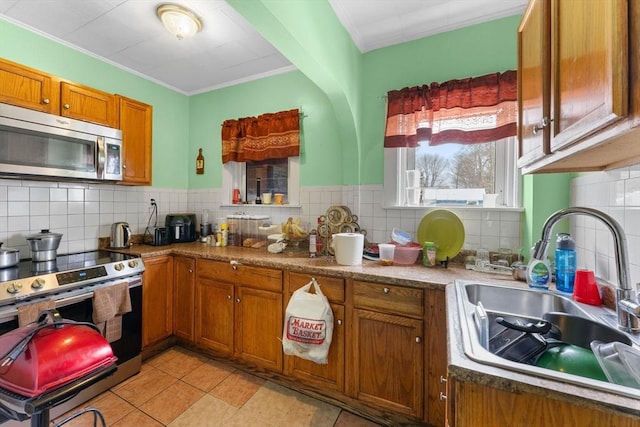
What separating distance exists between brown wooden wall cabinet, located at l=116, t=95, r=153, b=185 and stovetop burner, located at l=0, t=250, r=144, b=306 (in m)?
0.70

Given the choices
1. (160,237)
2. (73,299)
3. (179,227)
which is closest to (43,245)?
(73,299)

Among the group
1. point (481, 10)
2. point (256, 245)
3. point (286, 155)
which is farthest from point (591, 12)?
point (256, 245)

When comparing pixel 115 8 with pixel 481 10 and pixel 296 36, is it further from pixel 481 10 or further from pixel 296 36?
pixel 481 10

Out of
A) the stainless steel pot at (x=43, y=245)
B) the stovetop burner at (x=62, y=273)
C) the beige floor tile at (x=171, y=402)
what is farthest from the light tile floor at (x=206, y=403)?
the stainless steel pot at (x=43, y=245)

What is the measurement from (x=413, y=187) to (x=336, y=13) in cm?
135

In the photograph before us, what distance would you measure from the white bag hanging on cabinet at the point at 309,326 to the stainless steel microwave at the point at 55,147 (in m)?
1.80

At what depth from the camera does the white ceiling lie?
1753 mm

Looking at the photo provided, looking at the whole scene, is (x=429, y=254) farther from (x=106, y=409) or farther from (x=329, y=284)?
(x=106, y=409)

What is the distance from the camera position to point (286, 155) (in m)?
2.51

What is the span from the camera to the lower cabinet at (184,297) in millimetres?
2277

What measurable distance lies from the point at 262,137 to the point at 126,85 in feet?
4.48

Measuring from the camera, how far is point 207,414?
1.65 meters

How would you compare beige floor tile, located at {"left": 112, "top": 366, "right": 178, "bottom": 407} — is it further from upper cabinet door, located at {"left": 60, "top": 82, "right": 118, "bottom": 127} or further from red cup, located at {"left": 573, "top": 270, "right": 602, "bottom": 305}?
red cup, located at {"left": 573, "top": 270, "right": 602, "bottom": 305}

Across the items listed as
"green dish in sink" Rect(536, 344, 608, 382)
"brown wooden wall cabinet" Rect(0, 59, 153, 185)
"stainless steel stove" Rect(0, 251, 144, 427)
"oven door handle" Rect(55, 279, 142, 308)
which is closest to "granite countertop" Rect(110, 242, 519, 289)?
"stainless steel stove" Rect(0, 251, 144, 427)
